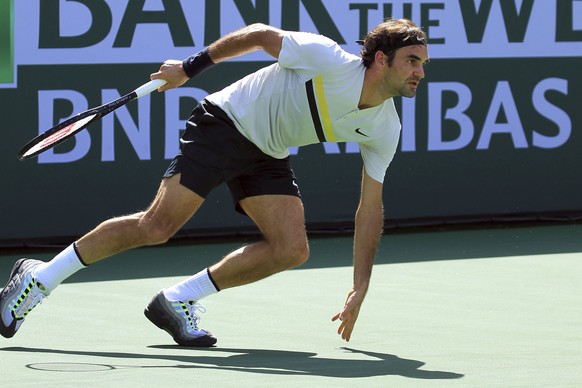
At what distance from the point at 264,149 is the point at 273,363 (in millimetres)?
911

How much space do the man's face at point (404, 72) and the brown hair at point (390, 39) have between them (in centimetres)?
2

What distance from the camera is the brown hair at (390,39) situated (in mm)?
5285

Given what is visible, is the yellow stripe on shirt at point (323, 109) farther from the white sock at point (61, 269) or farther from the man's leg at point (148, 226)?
the white sock at point (61, 269)

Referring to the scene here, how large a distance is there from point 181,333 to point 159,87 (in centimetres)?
95

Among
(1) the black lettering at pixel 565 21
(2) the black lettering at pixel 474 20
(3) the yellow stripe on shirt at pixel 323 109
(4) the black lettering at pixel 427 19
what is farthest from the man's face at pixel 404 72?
(1) the black lettering at pixel 565 21

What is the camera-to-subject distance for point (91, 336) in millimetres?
5617

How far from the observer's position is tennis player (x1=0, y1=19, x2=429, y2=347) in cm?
532

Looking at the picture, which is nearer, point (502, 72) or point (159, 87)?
point (159, 87)

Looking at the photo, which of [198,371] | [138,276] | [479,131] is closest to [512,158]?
[479,131]

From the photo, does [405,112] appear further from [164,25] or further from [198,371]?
[198,371]

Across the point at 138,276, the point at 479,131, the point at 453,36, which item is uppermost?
the point at 453,36

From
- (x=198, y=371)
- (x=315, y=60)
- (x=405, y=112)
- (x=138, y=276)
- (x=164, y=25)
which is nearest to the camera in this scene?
(x=198, y=371)

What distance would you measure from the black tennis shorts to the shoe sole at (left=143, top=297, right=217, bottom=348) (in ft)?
1.58

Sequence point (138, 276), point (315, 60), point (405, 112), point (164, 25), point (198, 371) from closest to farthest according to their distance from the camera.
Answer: point (198, 371) → point (315, 60) → point (138, 276) → point (164, 25) → point (405, 112)
